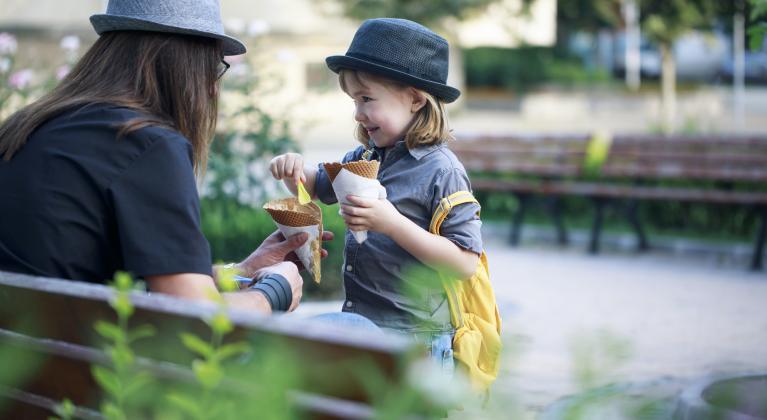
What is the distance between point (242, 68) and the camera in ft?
26.8

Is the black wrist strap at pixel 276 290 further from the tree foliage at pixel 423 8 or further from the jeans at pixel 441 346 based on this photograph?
the tree foliage at pixel 423 8

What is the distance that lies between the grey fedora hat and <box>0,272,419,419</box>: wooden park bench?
77 centimetres

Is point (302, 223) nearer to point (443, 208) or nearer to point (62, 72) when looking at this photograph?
point (443, 208)

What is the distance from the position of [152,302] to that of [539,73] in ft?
123

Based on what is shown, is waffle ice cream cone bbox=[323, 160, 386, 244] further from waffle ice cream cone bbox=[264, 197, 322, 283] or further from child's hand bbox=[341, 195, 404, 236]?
waffle ice cream cone bbox=[264, 197, 322, 283]

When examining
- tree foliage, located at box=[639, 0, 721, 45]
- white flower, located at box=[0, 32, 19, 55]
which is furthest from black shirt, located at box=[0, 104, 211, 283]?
tree foliage, located at box=[639, 0, 721, 45]

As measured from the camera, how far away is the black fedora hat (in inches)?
121

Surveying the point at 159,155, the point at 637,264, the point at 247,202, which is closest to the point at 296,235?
the point at 159,155

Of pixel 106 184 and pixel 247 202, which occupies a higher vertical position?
pixel 106 184

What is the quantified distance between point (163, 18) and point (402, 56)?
0.82 m

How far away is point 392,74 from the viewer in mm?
3039

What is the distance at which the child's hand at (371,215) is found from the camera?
2744 millimetres

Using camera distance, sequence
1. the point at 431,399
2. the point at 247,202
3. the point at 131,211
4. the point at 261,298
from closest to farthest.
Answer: the point at 431,399 → the point at 131,211 → the point at 261,298 → the point at 247,202

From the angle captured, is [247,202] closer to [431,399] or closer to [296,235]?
[296,235]
